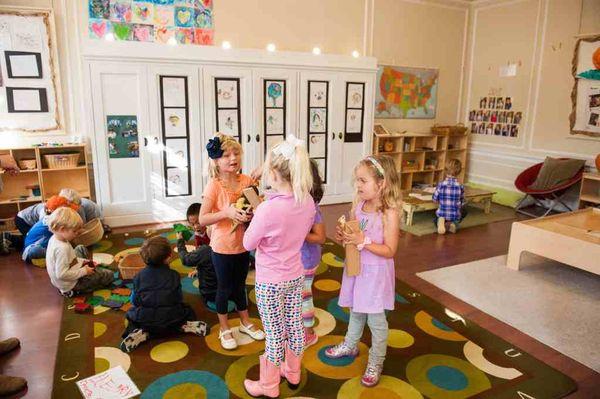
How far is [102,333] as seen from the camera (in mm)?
2746

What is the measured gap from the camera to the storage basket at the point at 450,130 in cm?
704

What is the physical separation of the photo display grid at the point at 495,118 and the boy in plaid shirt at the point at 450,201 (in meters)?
2.45

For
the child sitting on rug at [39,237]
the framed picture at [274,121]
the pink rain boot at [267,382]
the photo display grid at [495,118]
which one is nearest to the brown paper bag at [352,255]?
the pink rain boot at [267,382]

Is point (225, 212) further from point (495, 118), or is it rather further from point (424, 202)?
point (495, 118)

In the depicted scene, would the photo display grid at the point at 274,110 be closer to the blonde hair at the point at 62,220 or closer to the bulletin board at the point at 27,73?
the bulletin board at the point at 27,73

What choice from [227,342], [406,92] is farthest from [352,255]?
[406,92]

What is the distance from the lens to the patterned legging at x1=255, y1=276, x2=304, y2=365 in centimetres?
194

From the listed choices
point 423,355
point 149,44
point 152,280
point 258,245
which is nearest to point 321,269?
point 423,355

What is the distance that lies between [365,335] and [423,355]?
1.24 ft

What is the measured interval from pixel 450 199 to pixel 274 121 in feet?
7.90

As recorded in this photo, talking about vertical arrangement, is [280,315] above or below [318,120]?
below

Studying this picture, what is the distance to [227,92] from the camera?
5.26 meters

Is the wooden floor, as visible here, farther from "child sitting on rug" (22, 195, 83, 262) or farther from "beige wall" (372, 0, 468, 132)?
"beige wall" (372, 0, 468, 132)

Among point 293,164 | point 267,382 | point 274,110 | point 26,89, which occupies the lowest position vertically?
point 267,382
